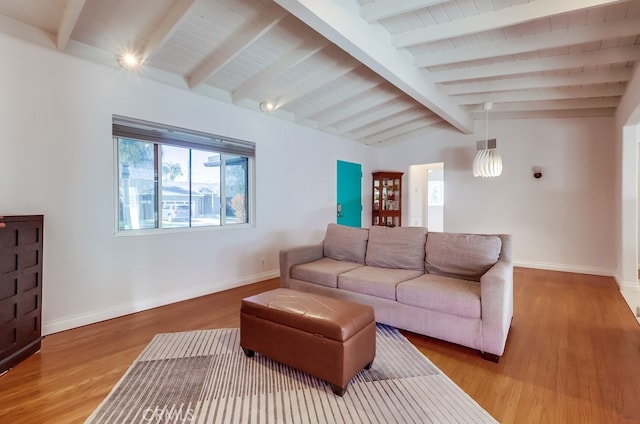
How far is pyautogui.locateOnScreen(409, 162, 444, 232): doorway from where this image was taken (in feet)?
23.4

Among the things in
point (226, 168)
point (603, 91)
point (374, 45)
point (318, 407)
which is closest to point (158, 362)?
point (318, 407)

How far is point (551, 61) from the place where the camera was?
135 inches

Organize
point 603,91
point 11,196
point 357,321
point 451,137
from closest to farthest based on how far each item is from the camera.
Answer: point 357,321 < point 11,196 < point 603,91 < point 451,137

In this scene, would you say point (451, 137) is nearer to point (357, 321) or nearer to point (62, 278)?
point (357, 321)

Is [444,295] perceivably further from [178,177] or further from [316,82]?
[178,177]

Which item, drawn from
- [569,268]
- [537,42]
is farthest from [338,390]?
[569,268]

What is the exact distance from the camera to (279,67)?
3402mm

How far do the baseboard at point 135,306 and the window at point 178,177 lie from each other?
0.79 metres

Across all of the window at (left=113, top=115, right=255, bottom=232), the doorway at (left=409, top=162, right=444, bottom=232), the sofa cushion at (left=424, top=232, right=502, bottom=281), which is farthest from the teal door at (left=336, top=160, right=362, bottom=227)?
the sofa cushion at (left=424, top=232, right=502, bottom=281)

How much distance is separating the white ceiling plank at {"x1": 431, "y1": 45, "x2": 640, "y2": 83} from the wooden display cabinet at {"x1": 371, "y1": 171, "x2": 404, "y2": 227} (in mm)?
2827

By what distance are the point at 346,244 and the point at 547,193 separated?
13.1ft

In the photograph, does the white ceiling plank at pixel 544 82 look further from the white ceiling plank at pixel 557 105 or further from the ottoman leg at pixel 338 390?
the ottoman leg at pixel 338 390

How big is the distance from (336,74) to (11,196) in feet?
10.8

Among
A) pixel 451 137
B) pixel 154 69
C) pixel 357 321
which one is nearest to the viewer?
pixel 357 321
